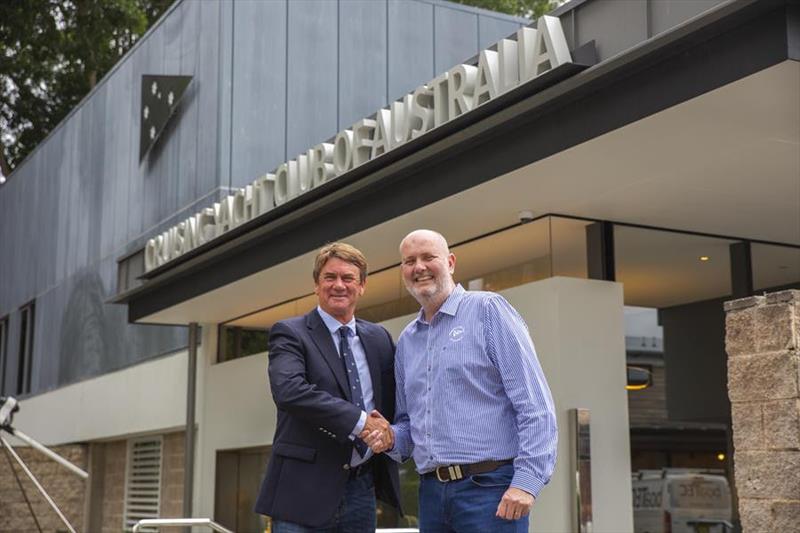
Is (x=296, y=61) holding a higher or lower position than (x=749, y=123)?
higher

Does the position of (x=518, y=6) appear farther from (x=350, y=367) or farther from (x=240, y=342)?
(x=350, y=367)

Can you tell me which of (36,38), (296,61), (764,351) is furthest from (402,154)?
(36,38)

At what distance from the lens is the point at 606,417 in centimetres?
895

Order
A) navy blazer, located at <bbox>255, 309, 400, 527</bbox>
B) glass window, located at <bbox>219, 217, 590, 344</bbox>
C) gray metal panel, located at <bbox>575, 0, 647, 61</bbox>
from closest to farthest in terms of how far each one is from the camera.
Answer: navy blazer, located at <bbox>255, 309, 400, 527</bbox> → gray metal panel, located at <bbox>575, 0, 647, 61</bbox> → glass window, located at <bbox>219, 217, 590, 344</bbox>

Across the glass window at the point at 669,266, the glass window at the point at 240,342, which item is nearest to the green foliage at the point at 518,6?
the glass window at the point at 240,342

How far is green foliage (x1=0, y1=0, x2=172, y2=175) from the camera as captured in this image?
68.4ft

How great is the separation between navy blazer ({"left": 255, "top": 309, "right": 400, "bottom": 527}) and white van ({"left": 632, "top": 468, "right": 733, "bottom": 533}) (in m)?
13.0

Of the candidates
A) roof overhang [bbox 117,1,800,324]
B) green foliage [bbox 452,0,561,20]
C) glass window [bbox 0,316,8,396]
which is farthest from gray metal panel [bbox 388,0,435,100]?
green foliage [bbox 452,0,561,20]

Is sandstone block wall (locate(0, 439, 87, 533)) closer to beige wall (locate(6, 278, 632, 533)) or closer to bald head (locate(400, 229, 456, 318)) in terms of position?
beige wall (locate(6, 278, 632, 533))

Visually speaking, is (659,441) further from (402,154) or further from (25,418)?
(402,154)

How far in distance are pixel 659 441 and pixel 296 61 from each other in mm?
15995

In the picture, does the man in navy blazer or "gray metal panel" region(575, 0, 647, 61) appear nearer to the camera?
the man in navy blazer

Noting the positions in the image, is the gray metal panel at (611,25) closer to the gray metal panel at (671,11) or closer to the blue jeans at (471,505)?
the gray metal panel at (671,11)

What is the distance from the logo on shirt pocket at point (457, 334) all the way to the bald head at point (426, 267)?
0.13 metres
